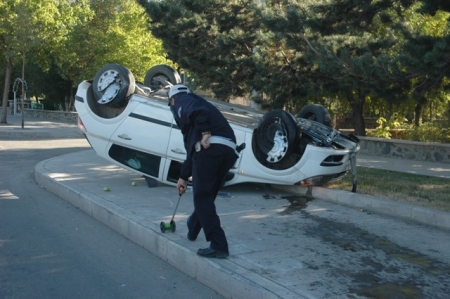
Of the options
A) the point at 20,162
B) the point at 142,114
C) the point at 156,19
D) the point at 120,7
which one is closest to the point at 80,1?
the point at 120,7

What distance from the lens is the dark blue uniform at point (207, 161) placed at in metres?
6.01

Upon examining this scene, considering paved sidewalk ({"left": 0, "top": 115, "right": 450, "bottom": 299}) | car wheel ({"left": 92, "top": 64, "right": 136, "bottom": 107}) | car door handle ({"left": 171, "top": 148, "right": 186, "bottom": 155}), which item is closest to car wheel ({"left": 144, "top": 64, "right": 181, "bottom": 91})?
car wheel ({"left": 92, "top": 64, "right": 136, "bottom": 107})

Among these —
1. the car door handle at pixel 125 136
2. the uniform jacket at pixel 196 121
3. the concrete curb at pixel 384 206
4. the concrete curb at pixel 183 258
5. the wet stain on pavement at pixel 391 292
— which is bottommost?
the concrete curb at pixel 183 258

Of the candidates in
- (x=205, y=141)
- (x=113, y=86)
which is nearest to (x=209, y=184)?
(x=205, y=141)

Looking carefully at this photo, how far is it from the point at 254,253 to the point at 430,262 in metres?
1.93

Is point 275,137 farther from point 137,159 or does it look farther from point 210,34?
point 210,34

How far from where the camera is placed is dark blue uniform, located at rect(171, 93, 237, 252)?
19.7ft

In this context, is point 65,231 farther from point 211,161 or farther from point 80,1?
point 80,1

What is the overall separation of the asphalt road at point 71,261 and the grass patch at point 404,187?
444 cm

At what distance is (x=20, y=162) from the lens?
15914 mm

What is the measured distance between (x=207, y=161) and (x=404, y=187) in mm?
5842

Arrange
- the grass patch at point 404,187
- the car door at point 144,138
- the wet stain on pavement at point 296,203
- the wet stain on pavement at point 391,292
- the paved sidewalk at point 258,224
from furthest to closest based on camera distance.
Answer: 1. the car door at point 144,138
2. the grass patch at point 404,187
3. the wet stain on pavement at point 296,203
4. the paved sidewalk at point 258,224
5. the wet stain on pavement at point 391,292

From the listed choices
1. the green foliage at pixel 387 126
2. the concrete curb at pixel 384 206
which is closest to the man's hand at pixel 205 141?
the concrete curb at pixel 384 206

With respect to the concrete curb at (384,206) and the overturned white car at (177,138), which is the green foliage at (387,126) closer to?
the overturned white car at (177,138)
